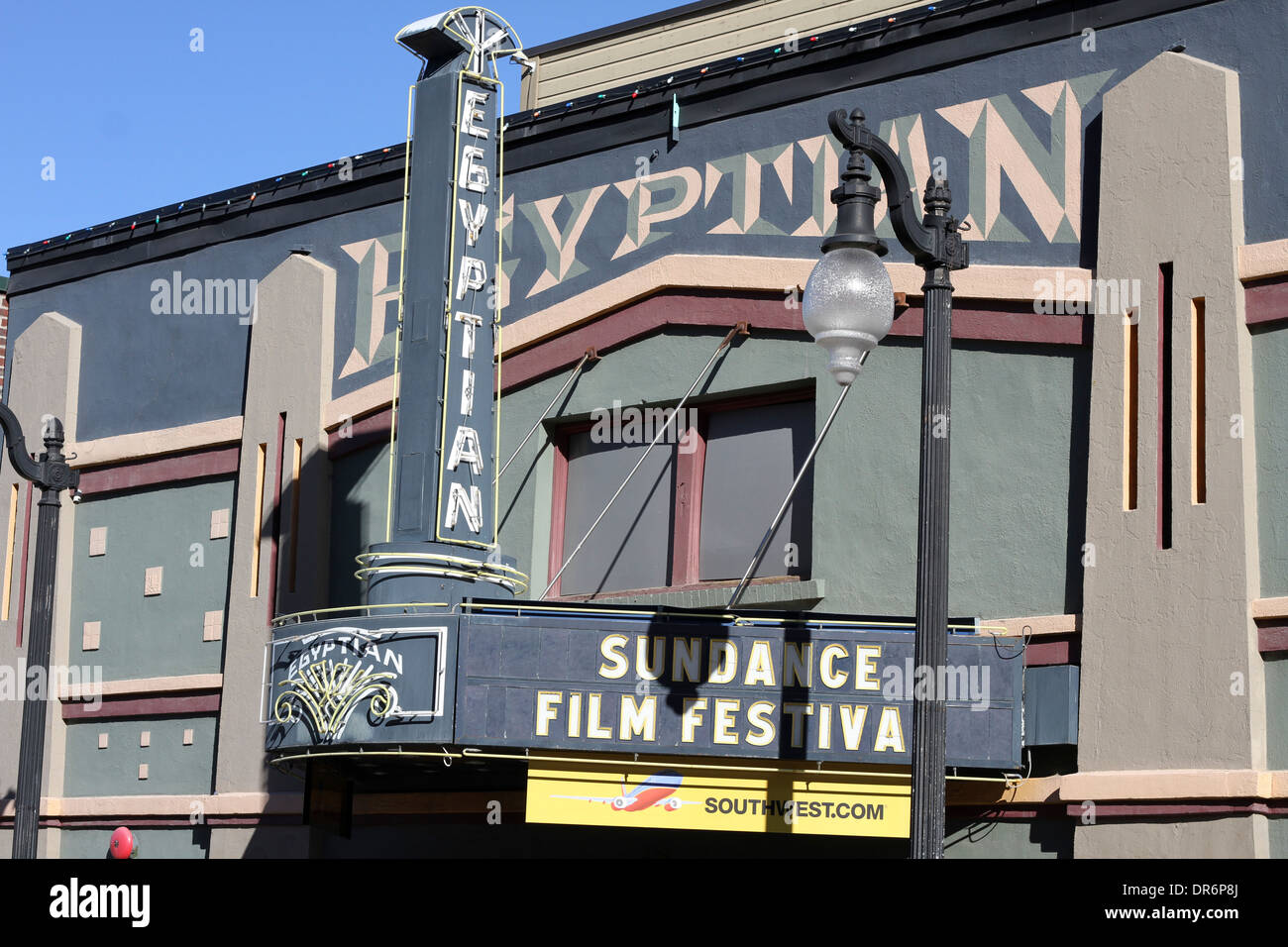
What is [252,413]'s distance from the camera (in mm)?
22000

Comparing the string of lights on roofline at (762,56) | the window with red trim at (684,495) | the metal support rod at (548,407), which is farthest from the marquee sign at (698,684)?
the string of lights on roofline at (762,56)

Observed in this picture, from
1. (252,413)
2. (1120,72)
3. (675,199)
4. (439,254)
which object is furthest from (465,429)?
(1120,72)

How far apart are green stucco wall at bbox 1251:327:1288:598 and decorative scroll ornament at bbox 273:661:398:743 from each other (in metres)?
7.80

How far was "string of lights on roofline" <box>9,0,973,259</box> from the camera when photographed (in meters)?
18.0

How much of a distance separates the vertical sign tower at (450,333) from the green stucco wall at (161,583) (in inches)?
192

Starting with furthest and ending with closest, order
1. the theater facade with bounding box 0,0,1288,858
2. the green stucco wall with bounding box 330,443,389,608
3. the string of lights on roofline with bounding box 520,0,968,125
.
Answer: the green stucco wall with bounding box 330,443,389,608 → the string of lights on roofline with bounding box 520,0,968,125 → the theater facade with bounding box 0,0,1288,858

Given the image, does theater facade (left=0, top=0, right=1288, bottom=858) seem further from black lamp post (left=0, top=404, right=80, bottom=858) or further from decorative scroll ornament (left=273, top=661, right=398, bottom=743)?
black lamp post (left=0, top=404, right=80, bottom=858)

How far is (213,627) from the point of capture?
71.3 feet

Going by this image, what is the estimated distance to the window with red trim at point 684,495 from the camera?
711 inches

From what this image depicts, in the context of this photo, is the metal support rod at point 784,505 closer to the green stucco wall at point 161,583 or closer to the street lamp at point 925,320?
the street lamp at point 925,320

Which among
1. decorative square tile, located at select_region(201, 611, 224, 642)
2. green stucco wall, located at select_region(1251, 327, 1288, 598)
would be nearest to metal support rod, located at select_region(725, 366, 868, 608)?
green stucco wall, located at select_region(1251, 327, 1288, 598)

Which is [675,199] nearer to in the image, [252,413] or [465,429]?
[465,429]

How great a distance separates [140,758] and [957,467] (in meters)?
11.6

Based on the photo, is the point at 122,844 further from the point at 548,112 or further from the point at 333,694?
the point at 548,112
